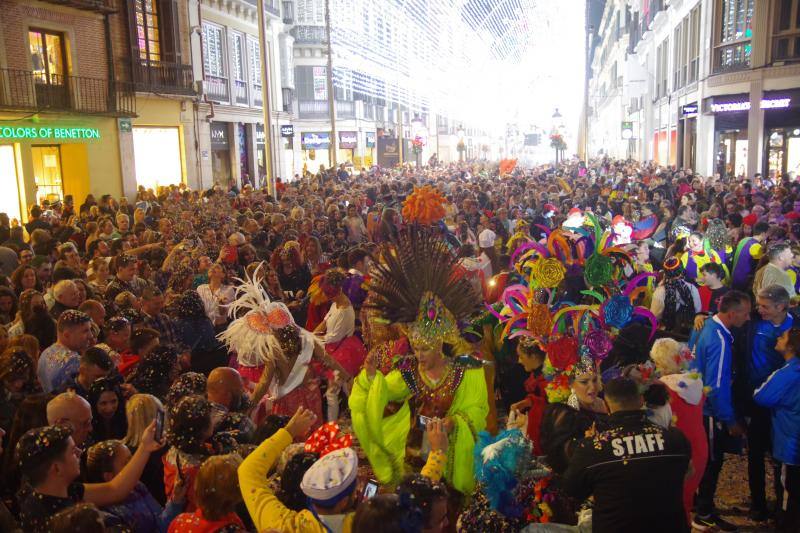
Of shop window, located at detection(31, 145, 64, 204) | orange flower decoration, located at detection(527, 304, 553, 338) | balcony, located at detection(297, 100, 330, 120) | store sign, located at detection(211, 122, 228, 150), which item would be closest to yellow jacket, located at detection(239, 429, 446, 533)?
orange flower decoration, located at detection(527, 304, 553, 338)

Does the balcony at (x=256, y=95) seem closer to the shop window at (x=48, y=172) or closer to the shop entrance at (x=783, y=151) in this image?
the shop window at (x=48, y=172)

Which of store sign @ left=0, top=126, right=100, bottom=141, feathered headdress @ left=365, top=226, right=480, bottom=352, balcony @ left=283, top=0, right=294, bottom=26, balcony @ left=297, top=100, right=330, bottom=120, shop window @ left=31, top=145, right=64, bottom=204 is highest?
balcony @ left=283, top=0, right=294, bottom=26

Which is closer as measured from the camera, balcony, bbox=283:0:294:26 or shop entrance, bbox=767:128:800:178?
shop entrance, bbox=767:128:800:178

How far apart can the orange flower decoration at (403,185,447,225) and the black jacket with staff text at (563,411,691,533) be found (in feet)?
22.4

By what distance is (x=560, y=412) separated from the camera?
395cm

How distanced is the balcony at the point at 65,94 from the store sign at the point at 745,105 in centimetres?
1832

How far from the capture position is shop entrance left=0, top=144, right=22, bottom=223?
17.5m

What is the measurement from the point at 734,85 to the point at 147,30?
734 inches

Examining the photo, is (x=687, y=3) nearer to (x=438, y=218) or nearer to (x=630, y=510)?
(x=438, y=218)

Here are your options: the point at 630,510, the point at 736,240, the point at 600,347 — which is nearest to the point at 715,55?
the point at 736,240

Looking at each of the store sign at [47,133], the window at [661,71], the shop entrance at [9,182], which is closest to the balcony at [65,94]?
the store sign at [47,133]

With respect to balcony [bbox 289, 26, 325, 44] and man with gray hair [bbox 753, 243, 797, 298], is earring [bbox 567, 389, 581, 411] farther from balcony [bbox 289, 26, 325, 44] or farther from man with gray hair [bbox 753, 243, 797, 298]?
balcony [bbox 289, 26, 325, 44]

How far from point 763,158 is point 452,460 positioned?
23.0 meters

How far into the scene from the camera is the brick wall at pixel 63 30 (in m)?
17.4
